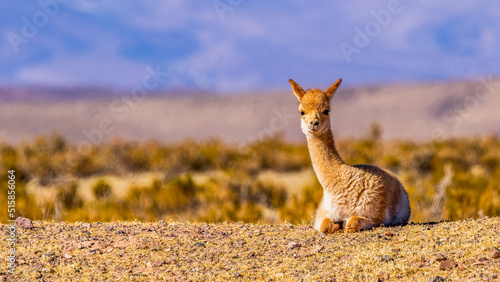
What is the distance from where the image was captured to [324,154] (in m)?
6.29

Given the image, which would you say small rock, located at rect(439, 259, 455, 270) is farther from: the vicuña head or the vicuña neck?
the vicuña head

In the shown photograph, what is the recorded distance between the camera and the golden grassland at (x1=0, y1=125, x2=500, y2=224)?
1115 cm

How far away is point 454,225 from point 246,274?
2.58m

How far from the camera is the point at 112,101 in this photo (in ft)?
280

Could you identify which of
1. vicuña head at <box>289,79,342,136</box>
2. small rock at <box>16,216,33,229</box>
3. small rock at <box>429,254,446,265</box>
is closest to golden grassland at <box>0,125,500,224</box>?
small rock at <box>16,216,33,229</box>

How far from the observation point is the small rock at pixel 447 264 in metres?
4.82

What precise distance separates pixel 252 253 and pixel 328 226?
1.02 metres

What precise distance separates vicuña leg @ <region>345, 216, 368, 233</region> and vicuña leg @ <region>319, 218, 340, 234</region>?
0.17m

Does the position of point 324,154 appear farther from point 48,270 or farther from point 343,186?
point 48,270

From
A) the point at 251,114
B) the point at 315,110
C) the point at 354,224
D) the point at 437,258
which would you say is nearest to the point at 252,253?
the point at 354,224

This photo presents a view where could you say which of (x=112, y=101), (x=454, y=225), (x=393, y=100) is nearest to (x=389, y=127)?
(x=393, y=100)

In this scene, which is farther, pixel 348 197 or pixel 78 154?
pixel 78 154

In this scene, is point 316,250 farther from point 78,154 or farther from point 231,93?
point 231,93

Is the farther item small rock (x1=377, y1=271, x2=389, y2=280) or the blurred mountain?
the blurred mountain
